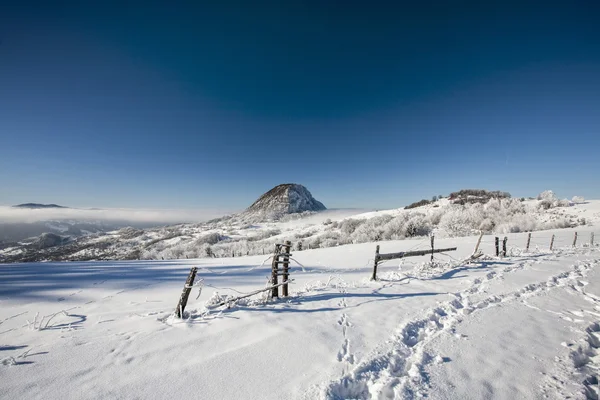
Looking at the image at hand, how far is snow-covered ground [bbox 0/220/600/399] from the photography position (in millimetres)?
3553

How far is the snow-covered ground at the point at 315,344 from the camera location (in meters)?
3.55

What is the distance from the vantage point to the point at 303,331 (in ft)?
17.1

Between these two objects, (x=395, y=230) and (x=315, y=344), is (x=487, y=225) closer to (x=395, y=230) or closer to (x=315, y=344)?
(x=395, y=230)

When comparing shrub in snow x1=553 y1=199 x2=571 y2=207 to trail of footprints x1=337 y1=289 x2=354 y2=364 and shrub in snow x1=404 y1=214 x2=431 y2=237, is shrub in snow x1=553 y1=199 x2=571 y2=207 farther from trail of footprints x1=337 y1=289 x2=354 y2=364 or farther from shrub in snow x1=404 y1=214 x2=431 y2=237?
trail of footprints x1=337 y1=289 x2=354 y2=364

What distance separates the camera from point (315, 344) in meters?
4.73

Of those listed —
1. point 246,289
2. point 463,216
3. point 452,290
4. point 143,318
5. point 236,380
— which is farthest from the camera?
point 463,216

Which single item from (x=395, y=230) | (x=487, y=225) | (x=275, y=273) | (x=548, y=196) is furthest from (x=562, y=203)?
(x=275, y=273)

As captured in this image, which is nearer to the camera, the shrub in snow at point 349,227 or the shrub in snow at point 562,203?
the shrub in snow at point 349,227

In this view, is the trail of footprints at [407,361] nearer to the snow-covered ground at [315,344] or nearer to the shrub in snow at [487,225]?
the snow-covered ground at [315,344]

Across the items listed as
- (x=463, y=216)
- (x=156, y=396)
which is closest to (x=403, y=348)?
(x=156, y=396)

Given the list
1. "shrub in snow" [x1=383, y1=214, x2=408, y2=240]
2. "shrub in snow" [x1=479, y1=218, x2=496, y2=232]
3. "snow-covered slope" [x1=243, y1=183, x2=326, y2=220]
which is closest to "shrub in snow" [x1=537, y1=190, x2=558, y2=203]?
"shrub in snow" [x1=479, y1=218, x2=496, y2=232]

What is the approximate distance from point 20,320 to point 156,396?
613cm

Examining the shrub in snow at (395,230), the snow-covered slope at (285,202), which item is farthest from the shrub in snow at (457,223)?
the snow-covered slope at (285,202)

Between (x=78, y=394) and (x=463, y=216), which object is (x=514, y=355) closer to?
(x=78, y=394)
